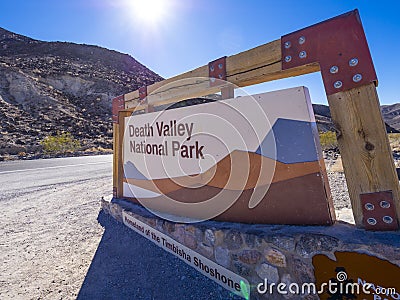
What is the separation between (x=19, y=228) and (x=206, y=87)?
3474 millimetres

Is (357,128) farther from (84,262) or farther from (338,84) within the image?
(84,262)

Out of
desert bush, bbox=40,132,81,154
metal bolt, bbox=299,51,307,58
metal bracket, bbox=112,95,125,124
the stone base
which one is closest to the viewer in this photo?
the stone base

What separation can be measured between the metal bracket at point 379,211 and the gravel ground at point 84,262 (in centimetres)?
120

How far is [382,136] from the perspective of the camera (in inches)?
59.0

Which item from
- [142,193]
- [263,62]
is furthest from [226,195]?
[142,193]

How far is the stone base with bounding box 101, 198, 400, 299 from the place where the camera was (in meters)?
1.43

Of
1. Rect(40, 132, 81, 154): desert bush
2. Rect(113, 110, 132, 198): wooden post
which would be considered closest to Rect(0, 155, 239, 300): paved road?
Rect(113, 110, 132, 198): wooden post

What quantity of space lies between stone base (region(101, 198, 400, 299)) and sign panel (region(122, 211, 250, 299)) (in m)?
0.05

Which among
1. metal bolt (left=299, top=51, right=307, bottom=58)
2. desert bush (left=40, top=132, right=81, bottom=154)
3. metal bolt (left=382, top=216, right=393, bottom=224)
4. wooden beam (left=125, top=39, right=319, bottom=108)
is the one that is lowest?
metal bolt (left=382, top=216, right=393, bottom=224)

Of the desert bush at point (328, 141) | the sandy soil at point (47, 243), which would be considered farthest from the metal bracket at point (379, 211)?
the desert bush at point (328, 141)

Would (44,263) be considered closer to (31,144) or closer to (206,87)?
(206,87)

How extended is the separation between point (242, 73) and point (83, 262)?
2.60 m

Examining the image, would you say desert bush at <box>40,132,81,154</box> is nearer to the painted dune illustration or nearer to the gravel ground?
the gravel ground

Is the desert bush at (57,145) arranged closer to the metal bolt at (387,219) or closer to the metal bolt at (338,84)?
the metal bolt at (338,84)
